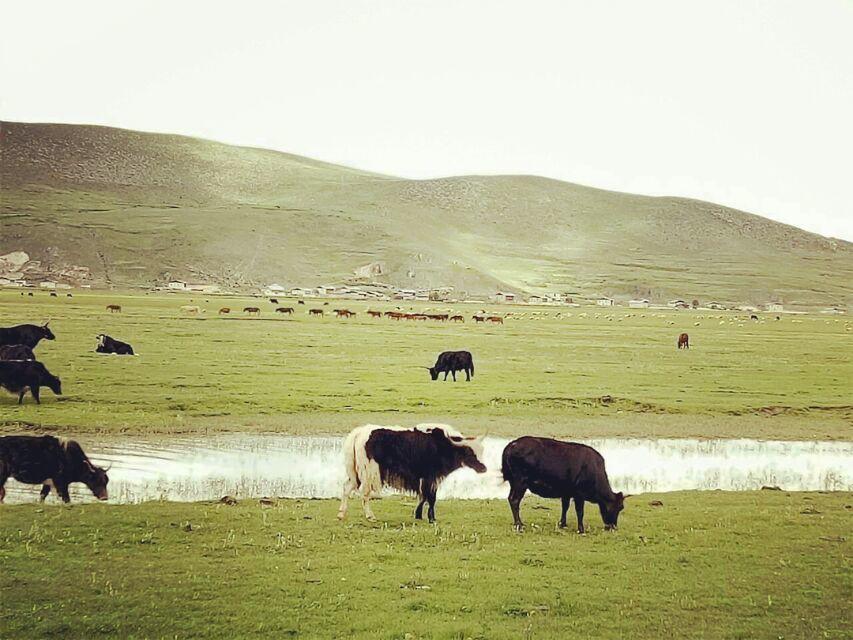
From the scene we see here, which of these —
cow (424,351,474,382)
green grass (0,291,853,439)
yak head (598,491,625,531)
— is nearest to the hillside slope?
green grass (0,291,853,439)

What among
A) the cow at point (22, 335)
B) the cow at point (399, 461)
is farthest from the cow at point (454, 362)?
the cow at point (399, 461)

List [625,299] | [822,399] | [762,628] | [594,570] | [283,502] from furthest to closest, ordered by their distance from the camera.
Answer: [625,299], [822,399], [283,502], [594,570], [762,628]

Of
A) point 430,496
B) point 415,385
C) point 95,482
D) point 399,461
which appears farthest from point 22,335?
point 430,496

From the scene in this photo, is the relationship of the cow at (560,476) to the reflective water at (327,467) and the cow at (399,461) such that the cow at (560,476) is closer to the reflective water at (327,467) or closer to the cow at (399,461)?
the reflective water at (327,467)

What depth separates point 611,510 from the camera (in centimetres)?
1266

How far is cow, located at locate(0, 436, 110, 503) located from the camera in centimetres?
1301

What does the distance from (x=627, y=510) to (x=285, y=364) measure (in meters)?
21.5

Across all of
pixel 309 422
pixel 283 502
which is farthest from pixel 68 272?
pixel 283 502

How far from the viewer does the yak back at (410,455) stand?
13.1 meters

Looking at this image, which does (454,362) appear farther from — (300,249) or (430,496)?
(300,249)

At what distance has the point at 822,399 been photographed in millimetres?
30188

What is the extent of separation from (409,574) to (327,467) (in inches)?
316

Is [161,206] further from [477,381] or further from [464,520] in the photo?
[464,520]

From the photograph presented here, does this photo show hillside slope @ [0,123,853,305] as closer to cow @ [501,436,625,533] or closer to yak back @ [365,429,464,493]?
yak back @ [365,429,464,493]
